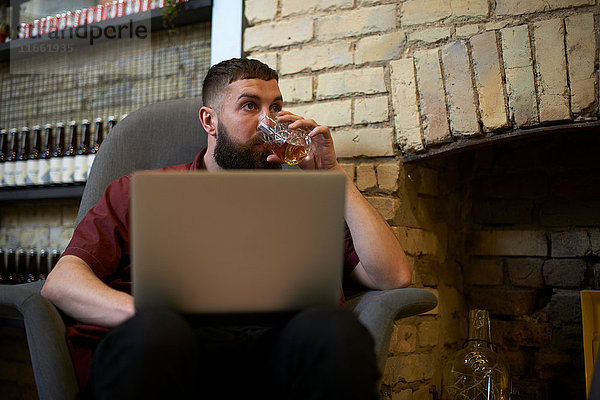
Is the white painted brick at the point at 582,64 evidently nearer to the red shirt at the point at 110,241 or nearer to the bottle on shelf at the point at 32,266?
the red shirt at the point at 110,241

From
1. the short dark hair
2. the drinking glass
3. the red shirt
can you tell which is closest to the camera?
the red shirt

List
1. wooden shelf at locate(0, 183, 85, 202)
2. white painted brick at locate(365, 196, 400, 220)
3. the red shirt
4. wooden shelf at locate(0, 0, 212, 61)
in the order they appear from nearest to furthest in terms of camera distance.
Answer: the red shirt, white painted brick at locate(365, 196, 400, 220), wooden shelf at locate(0, 0, 212, 61), wooden shelf at locate(0, 183, 85, 202)

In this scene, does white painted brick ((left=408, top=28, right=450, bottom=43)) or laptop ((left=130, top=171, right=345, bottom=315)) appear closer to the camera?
laptop ((left=130, top=171, right=345, bottom=315))

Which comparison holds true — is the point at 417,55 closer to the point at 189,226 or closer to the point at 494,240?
the point at 494,240

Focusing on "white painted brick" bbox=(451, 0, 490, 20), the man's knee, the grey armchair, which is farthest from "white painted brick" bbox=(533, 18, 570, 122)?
the man's knee

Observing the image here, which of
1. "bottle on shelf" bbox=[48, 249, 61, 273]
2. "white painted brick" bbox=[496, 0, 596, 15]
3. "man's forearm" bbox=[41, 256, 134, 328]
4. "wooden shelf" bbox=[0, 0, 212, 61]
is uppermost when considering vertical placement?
"wooden shelf" bbox=[0, 0, 212, 61]

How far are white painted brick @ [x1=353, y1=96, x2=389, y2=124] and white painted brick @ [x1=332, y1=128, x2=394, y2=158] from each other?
0.03 meters

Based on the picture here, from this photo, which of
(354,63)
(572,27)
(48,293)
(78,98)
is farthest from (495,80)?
(78,98)

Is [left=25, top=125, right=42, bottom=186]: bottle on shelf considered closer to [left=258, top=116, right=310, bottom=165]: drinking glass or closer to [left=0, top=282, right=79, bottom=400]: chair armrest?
[left=258, top=116, right=310, bottom=165]: drinking glass

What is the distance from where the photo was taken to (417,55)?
5.31 feet

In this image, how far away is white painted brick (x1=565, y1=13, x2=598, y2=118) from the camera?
1402mm

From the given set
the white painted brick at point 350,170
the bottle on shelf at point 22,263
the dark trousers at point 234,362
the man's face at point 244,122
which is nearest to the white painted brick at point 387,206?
the white painted brick at point 350,170

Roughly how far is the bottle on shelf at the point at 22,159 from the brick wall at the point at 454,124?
1111 mm

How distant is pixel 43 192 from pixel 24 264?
392 millimetres
